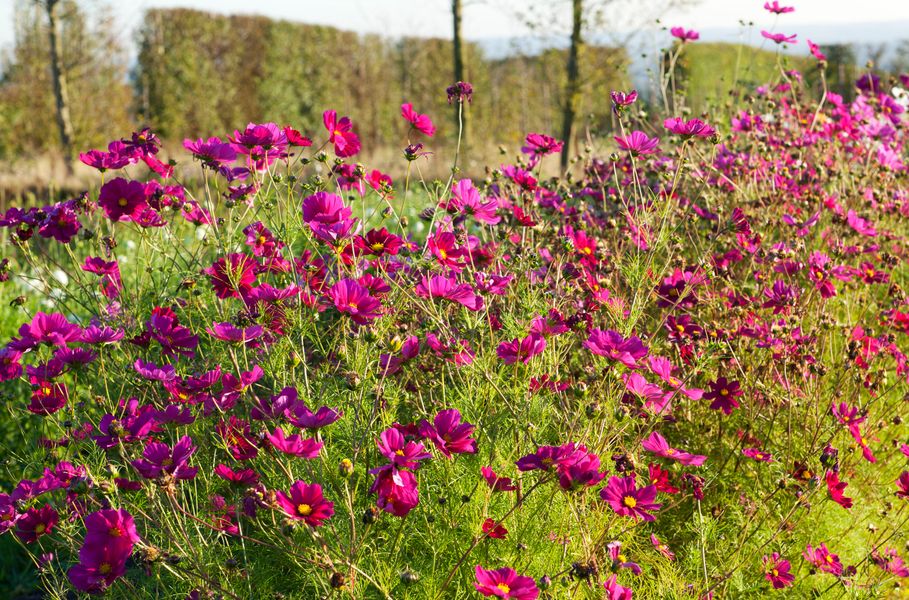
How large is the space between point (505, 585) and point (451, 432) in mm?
343

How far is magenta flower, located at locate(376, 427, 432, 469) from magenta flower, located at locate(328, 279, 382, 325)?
32cm

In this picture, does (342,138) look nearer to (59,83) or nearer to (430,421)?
(430,421)

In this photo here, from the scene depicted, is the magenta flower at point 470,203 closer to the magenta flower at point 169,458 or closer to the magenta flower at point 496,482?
the magenta flower at point 496,482

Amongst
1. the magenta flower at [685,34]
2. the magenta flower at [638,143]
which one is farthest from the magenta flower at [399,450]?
the magenta flower at [685,34]

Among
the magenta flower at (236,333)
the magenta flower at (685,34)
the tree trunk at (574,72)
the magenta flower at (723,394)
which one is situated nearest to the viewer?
the magenta flower at (236,333)

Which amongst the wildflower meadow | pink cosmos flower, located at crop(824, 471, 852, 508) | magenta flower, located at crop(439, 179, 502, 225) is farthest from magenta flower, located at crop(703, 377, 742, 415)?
magenta flower, located at crop(439, 179, 502, 225)

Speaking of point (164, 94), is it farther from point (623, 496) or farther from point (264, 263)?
point (623, 496)

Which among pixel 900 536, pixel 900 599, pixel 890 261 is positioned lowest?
pixel 900 599

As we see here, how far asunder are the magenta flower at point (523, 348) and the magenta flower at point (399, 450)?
0.42 meters

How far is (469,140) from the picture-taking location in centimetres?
1078

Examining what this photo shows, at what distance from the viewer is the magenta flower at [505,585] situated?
1.49 metres

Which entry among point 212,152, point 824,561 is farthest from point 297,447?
point 824,561

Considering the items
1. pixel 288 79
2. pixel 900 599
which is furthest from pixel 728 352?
pixel 288 79

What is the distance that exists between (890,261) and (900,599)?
3.97 feet
